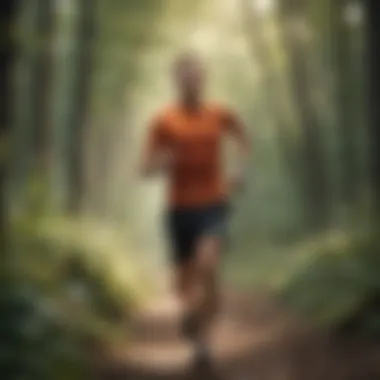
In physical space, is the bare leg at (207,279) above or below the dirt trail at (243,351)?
above

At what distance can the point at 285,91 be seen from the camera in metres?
1.88

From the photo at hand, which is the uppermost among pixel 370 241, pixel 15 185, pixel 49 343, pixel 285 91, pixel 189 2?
pixel 189 2

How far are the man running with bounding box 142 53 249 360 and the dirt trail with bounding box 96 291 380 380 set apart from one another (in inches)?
1.9

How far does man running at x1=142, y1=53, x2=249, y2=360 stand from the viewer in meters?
1.84

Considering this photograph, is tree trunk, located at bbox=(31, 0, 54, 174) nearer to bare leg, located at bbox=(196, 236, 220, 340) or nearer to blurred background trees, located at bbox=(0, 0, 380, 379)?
blurred background trees, located at bbox=(0, 0, 380, 379)

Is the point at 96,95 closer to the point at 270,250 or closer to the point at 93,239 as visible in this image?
the point at 93,239

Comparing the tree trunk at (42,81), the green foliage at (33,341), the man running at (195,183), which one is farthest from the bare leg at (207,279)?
the tree trunk at (42,81)

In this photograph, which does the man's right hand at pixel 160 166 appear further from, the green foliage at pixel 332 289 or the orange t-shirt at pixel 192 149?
the green foliage at pixel 332 289

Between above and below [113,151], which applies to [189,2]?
above

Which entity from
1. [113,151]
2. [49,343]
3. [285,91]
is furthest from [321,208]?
[49,343]

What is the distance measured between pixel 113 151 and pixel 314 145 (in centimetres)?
37

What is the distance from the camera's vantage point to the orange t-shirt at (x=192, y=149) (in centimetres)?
185

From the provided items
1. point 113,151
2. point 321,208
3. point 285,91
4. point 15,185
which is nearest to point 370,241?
point 321,208

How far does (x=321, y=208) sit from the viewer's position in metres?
1.87
